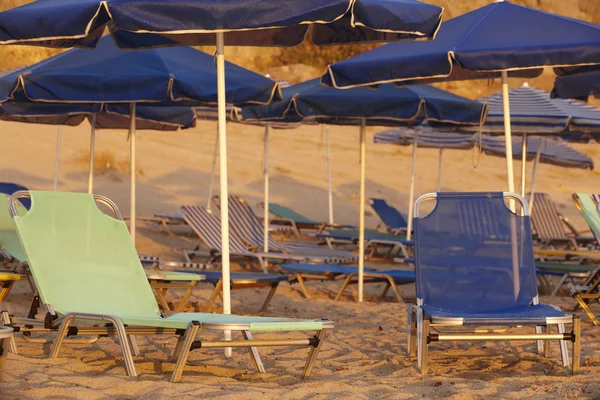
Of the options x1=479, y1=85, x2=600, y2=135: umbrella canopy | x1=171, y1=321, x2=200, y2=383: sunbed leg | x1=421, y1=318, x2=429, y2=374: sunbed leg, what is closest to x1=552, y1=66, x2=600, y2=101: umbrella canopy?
x1=479, y1=85, x2=600, y2=135: umbrella canopy

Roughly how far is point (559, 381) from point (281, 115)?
504 cm

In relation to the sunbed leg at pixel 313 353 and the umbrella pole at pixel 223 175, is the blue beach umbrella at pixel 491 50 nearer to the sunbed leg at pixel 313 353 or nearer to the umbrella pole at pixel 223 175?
the umbrella pole at pixel 223 175

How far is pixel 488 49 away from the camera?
5.71 meters

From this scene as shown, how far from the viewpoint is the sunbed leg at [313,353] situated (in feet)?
13.8

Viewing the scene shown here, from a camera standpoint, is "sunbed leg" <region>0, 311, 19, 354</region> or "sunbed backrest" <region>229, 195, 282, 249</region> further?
"sunbed backrest" <region>229, 195, 282, 249</region>

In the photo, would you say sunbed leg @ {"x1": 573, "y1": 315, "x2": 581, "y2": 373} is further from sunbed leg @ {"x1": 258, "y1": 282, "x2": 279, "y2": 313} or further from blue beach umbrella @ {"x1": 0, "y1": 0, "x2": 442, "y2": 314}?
sunbed leg @ {"x1": 258, "y1": 282, "x2": 279, "y2": 313}

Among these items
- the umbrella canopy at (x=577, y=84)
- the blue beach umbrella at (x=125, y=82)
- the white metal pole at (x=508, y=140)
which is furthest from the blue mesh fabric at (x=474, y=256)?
the umbrella canopy at (x=577, y=84)

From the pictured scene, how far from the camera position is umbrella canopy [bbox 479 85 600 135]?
9.73m

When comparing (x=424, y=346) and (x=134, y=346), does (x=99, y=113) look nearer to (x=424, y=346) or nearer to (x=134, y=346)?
(x=134, y=346)

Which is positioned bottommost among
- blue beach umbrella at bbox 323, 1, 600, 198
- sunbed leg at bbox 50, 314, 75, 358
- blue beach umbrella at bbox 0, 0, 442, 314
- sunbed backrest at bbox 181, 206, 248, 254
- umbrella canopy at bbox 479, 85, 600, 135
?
sunbed leg at bbox 50, 314, 75, 358

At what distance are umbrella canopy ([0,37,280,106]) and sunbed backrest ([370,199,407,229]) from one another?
23.2 ft

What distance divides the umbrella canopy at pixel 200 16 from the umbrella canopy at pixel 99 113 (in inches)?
117

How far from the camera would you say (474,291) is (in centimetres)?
512

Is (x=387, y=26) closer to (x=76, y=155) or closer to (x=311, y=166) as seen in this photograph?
(x=76, y=155)
